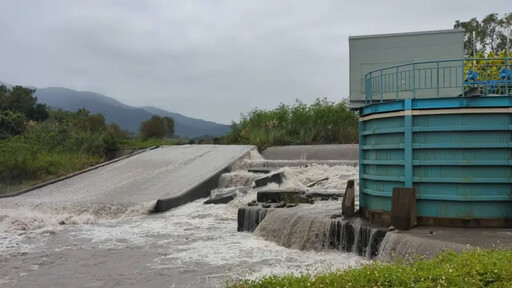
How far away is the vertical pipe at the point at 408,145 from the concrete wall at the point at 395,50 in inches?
196

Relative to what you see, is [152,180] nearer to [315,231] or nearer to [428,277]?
[315,231]

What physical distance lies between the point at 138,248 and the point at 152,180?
8.49m

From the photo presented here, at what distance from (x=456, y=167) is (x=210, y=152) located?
1516 cm

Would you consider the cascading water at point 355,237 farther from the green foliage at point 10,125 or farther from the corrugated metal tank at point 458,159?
the green foliage at point 10,125

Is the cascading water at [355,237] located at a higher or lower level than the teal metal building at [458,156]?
lower

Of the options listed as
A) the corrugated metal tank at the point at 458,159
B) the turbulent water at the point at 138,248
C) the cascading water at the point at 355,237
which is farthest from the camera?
the cascading water at the point at 355,237

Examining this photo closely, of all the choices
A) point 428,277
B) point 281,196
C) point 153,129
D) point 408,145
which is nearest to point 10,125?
point 153,129

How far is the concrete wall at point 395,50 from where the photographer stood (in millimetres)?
13742

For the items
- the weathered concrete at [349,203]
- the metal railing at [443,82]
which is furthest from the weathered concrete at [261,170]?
the weathered concrete at [349,203]

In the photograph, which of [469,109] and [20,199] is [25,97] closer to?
[20,199]

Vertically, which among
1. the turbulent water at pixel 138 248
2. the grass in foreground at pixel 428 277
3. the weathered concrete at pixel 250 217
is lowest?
the turbulent water at pixel 138 248

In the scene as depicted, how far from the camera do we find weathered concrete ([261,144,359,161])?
66.0 feet

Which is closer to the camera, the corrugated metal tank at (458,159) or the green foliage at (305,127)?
the corrugated metal tank at (458,159)

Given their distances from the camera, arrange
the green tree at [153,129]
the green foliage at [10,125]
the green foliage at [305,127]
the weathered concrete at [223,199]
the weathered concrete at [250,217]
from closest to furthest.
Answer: the weathered concrete at [250,217] → the weathered concrete at [223,199] → the green foliage at [305,127] → the green foliage at [10,125] → the green tree at [153,129]
